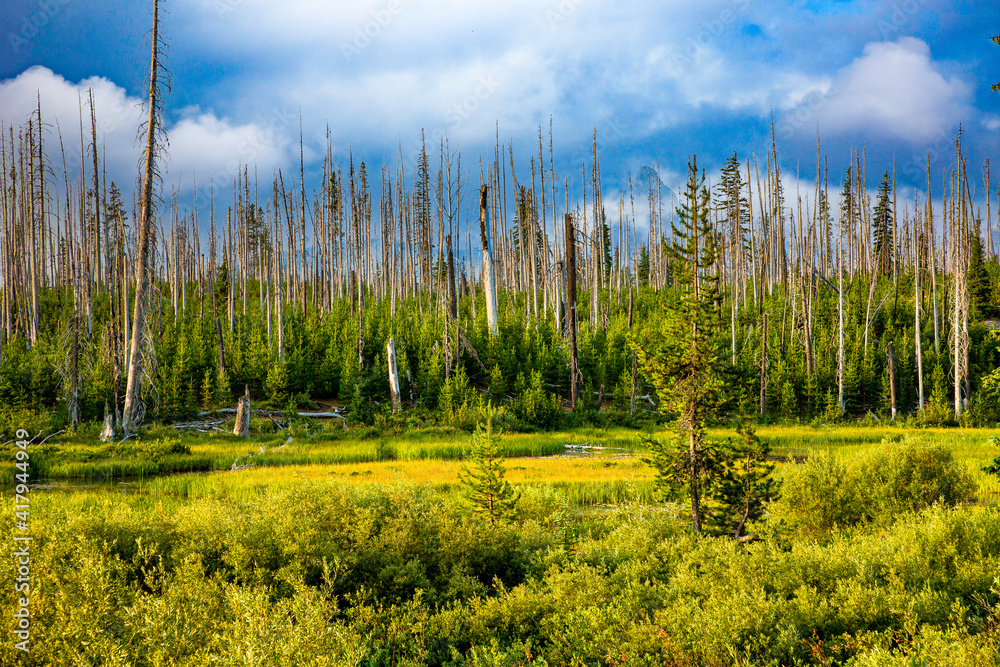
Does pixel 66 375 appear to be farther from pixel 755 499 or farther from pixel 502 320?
pixel 755 499

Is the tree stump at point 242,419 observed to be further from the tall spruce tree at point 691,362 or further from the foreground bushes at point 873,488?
the foreground bushes at point 873,488

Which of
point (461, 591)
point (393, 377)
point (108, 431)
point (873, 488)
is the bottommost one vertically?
point (461, 591)

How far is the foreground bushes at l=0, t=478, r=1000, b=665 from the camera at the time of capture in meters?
4.49

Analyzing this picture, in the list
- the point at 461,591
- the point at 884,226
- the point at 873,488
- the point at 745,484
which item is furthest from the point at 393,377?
the point at 884,226

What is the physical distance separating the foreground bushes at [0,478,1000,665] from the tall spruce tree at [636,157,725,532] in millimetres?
1144

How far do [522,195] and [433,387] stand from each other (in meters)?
23.7

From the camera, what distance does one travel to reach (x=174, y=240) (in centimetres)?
4566

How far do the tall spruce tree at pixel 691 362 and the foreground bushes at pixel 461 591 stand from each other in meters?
1.14

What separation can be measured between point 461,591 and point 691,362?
16.3 feet

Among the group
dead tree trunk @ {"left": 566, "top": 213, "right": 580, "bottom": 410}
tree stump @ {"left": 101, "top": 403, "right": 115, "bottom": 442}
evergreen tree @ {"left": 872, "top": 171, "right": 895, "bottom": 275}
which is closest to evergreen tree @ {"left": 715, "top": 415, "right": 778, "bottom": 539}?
dead tree trunk @ {"left": 566, "top": 213, "right": 580, "bottom": 410}

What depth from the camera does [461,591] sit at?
7.07 m

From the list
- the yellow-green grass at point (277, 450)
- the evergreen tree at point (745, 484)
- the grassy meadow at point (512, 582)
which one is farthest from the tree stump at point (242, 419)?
the evergreen tree at point (745, 484)

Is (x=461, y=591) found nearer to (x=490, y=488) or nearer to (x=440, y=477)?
(x=490, y=488)

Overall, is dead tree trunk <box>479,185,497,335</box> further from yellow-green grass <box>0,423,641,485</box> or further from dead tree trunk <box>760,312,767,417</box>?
dead tree trunk <box>760,312,767,417</box>
